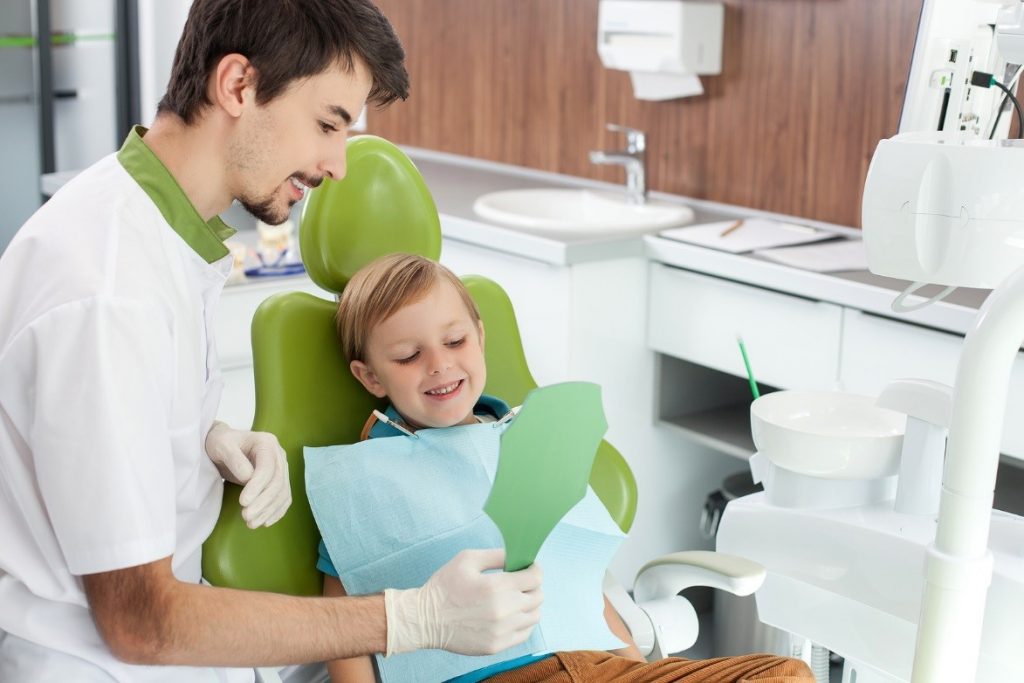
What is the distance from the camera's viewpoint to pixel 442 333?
5.00 feet

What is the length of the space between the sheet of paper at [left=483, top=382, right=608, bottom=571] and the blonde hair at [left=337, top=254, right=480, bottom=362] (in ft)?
1.37

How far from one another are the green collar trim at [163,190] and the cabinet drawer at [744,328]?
1.35 m

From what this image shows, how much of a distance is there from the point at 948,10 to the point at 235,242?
2021 millimetres

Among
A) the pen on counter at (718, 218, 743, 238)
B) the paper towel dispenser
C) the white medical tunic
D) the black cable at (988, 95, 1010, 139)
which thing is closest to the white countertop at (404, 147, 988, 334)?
the pen on counter at (718, 218, 743, 238)

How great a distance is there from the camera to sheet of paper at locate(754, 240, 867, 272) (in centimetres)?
231

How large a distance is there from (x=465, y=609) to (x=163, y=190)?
1.74 feet

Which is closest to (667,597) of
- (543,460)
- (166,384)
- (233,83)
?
(543,460)

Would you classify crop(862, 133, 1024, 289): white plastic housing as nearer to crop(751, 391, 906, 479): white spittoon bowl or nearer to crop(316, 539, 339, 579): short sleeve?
crop(751, 391, 906, 479): white spittoon bowl

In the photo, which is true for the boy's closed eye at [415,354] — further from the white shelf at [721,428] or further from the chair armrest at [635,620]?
the white shelf at [721,428]

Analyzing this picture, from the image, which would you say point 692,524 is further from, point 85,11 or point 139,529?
point 85,11

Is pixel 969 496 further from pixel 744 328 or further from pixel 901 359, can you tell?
pixel 744 328

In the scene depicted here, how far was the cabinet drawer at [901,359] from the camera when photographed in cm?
198

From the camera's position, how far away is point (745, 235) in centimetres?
257

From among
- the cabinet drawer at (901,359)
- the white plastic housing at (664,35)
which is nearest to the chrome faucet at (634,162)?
the white plastic housing at (664,35)
